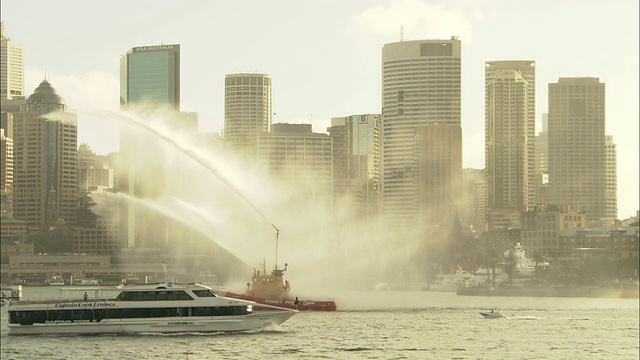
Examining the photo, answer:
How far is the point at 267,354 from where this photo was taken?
84.8m

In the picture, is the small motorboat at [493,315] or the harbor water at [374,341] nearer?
the harbor water at [374,341]

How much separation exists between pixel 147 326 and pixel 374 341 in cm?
1593

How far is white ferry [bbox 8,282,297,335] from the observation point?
317ft

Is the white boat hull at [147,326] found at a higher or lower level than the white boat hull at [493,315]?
higher

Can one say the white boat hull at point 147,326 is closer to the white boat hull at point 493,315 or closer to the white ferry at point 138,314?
the white ferry at point 138,314

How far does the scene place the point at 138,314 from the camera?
3809 inches

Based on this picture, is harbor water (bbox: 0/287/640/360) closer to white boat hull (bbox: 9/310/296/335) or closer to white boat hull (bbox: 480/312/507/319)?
white boat hull (bbox: 9/310/296/335)

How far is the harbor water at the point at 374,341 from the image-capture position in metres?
86.1

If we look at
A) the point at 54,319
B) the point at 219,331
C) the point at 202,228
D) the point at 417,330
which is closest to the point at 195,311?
the point at 219,331

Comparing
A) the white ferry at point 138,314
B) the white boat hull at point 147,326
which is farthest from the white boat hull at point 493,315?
the white ferry at point 138,314

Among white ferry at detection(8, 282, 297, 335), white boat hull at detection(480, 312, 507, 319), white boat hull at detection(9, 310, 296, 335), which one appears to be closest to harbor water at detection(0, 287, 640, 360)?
white boat hull at detection(9, 310, 296, 335)

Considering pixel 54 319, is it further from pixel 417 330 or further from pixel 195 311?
pixel 417 330

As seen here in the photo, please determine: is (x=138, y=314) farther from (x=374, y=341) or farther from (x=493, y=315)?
(x=493, y=315)

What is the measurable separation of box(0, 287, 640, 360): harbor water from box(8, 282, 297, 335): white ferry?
82 cm
